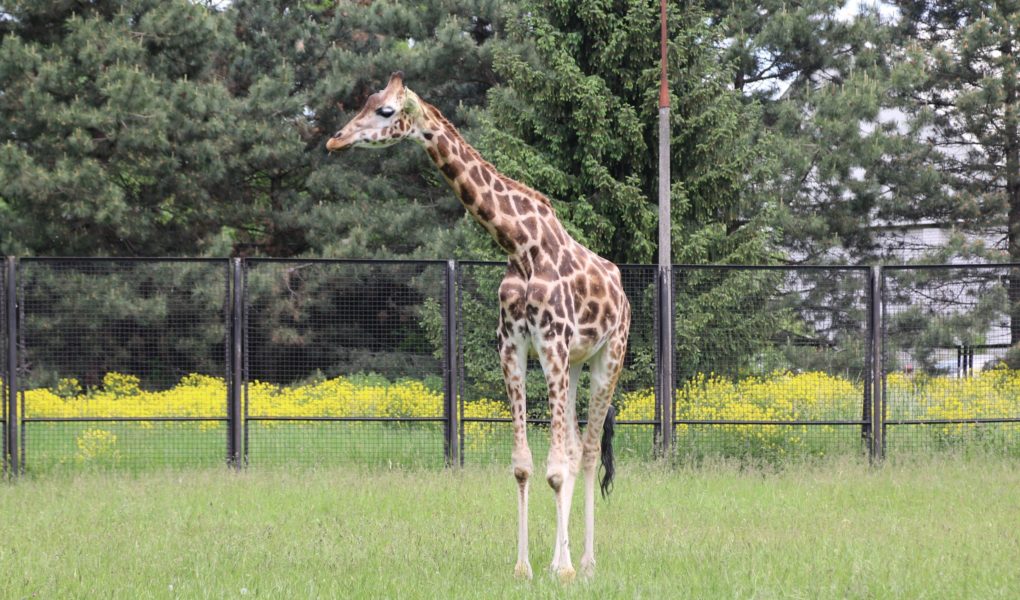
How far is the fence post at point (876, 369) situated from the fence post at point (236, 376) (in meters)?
6.48

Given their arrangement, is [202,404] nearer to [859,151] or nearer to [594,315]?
[594,315]

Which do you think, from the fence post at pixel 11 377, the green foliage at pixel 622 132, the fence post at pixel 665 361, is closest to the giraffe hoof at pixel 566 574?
the fence post at pixel 665 361

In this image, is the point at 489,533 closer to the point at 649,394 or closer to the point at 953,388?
the point at 649,394

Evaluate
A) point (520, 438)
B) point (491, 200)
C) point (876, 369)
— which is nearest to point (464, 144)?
point (491, 200)

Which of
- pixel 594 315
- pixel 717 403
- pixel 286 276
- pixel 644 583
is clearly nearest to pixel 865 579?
pixel 644 583

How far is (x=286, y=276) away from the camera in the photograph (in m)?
18.9

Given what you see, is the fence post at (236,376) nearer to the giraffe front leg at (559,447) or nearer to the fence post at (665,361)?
the fence post at (665,361)

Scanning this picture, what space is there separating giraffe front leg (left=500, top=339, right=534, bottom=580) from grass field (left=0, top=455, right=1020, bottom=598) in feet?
0.56

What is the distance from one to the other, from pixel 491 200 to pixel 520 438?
1.42 meters

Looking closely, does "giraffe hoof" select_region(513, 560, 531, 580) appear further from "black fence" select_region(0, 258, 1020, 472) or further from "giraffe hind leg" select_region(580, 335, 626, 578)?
"black fence" select_region(0, 258, 1020, 472)

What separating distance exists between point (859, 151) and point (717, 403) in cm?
1055

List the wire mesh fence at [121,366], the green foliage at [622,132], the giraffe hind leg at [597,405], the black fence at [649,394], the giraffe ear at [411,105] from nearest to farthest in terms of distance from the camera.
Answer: the giraffe ear at [411,105] < the giraffe hind leg at [597,405] < the black fence at [649,394] < the wire mesh fence at [121,366] < the green foliage at [622,132]

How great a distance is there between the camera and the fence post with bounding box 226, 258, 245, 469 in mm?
11781

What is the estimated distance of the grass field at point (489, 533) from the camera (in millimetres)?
6605
